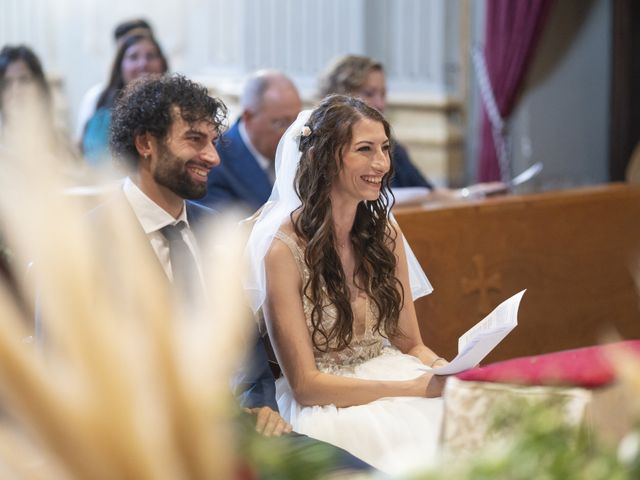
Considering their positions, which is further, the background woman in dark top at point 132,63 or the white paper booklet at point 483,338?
the background woman in dark top at point 132,63

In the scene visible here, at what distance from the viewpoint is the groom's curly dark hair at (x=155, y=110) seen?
3.17 meters

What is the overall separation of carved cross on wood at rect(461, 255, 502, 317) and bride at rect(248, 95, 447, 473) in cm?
113

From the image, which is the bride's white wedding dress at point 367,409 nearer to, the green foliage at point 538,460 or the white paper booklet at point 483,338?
the white paper booklet at point 483,338

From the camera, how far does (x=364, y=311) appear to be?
324cm

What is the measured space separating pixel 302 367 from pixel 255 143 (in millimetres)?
2004

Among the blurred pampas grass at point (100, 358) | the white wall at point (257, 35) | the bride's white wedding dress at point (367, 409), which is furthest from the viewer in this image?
the white wall at point (257, 35)

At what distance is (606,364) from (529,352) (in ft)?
9.66

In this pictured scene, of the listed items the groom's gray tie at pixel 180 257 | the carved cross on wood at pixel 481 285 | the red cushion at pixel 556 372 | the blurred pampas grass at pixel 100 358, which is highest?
the blurred pampas grass at pixel 100 358

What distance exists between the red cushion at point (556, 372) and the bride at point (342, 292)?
41.2 inches

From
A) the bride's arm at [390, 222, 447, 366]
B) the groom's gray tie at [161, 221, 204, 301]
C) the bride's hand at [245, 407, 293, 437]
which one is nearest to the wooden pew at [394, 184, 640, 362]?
the bride's arm at [390, 222, 447, 366]

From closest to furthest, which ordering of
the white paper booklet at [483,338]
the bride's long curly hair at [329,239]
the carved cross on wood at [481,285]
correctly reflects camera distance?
the white paper booklet at [483,338] < the bride's long curly hair at [329,239] < the carved cross on wood at [481,285]

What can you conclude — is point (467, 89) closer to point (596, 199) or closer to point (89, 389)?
point (596, 199)

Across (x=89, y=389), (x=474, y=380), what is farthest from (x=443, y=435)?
(x=89, y=389)

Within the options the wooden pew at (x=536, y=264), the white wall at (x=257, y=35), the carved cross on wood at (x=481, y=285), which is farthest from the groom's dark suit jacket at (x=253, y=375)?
the white wall at (x=257, y=35)
